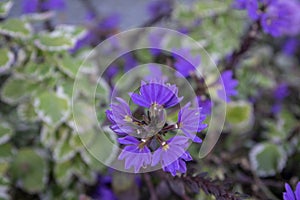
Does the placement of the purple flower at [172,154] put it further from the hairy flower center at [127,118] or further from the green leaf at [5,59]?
the green leaf at [5,59]

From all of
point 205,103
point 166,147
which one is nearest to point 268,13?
point 205,103

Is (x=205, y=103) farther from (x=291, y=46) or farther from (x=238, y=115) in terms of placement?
(x=291, y=46)

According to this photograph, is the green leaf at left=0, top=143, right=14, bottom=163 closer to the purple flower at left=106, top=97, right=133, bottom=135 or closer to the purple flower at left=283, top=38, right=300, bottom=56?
the purple flower at left=106, top=97, right=133, bottom=135

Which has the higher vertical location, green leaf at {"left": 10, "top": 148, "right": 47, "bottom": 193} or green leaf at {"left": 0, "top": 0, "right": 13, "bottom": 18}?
green leaf at {"left": 0, "top": 0, "right": 13, "bottom": 18}

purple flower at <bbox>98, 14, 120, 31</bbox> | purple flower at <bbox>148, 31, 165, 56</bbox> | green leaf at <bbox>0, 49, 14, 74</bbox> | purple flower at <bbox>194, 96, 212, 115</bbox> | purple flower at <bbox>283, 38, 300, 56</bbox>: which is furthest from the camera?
purple flower at <bbox>283, 38, 300, 56</bbox>

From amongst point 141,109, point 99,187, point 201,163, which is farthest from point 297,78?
point 141,109

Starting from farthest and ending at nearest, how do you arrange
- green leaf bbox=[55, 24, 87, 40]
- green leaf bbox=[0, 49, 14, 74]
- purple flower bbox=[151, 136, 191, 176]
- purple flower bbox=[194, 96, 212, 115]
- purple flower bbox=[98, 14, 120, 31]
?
purple flower bbox=[98, 14, 120, 31], green leaf bbox=[55, 24, 87, 40], green leaf bbox=[0, 49, 14, 74], purple flower bbox=[194, 96, 212, 115], purple flower bbox=[151, 136, 191, 176]

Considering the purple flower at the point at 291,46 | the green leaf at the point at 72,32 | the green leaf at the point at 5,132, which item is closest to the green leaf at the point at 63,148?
the green leaf at the point at 5,132

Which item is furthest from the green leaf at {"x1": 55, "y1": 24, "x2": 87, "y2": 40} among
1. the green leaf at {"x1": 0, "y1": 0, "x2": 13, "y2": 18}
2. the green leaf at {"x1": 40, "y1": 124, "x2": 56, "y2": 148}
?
the green leaf at {"x1": 40, "y1": 124, "x2": 56, "y2": 148}
